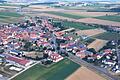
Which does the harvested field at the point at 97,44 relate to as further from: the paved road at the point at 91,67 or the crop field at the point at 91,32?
the crop field at the point at 91,32

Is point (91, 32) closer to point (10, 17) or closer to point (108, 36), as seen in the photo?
point (108, 36)

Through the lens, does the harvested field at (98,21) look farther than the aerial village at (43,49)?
Yes

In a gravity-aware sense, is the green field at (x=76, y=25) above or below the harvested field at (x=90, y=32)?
above

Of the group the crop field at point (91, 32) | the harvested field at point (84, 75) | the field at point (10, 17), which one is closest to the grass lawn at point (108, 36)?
the crop field at point (91, 32)

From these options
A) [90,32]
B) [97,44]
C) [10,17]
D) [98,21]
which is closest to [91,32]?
[90,32]

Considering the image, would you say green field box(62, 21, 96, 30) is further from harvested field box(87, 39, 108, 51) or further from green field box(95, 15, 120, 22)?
harvested field box(87, 39, 108, 51)

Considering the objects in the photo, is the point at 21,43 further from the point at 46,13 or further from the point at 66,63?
the point at 46,13
